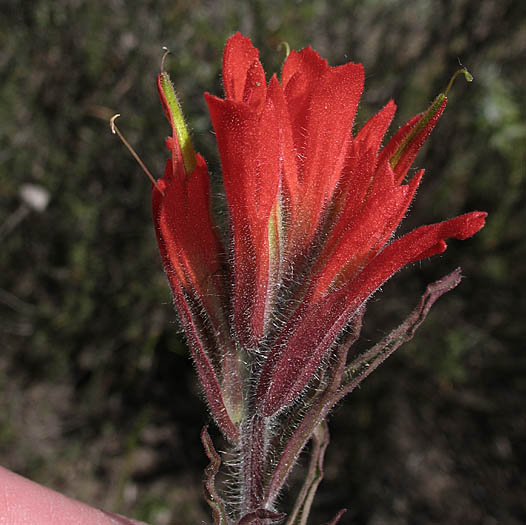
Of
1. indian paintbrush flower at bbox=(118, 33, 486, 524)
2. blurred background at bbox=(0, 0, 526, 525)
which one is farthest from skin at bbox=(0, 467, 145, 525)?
blurred background at bbox=(0, 0, 526, 525)

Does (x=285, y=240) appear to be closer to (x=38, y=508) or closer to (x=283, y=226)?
(x=283, y=226)

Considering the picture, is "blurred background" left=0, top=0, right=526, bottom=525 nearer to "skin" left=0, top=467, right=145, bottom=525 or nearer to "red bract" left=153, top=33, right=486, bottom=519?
"skin" left=0, top=467, right=145, bottom=525

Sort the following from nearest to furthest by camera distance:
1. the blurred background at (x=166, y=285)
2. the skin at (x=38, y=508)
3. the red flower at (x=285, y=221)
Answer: the red flower at (x=285, y=221) < the skin at (x=38, y=508) < the blurred background at (x=166, y=285)

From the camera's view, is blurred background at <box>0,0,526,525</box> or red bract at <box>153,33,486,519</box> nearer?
red bract at <box>153,33,486,519</box>

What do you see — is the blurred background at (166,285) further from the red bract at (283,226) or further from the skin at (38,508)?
the red bract at (283,226)

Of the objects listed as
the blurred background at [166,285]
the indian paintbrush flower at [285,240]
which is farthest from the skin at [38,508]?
the blurred background at [166,285]

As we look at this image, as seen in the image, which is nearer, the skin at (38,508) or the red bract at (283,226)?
the red bract at (283,226)

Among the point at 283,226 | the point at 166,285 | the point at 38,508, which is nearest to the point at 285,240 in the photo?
the point at 283,226
